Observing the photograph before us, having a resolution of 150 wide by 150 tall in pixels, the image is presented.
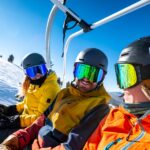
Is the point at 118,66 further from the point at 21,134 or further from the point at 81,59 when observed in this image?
the point at 21,134

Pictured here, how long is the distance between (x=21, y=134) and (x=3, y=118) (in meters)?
1.06

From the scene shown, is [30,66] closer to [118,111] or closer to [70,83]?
[70,83]

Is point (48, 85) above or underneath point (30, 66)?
underneath

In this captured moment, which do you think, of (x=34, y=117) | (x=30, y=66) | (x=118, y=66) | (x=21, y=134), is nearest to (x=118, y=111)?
(x=118, y=66)

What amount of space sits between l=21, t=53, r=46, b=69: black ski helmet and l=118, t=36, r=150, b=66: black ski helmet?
105 inches

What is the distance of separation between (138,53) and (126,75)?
0.21 meters

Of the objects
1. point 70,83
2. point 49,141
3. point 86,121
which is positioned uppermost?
point 70,83

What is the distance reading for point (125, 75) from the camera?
2.46m

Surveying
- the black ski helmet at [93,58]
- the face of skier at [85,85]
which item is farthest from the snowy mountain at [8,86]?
the face of skier at [85,85]

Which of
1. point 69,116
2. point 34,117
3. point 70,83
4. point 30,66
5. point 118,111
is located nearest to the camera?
point 118,111

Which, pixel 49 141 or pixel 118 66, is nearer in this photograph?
pixel 118 66

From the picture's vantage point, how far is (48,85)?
477 cm

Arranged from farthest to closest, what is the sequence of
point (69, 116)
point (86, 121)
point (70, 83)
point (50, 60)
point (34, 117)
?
point (50, 60) < point (34, 117) < point (70, 83) < point (69, 116) < point (86, 121)

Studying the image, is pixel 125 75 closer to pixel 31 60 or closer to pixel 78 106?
pixel 78 106
